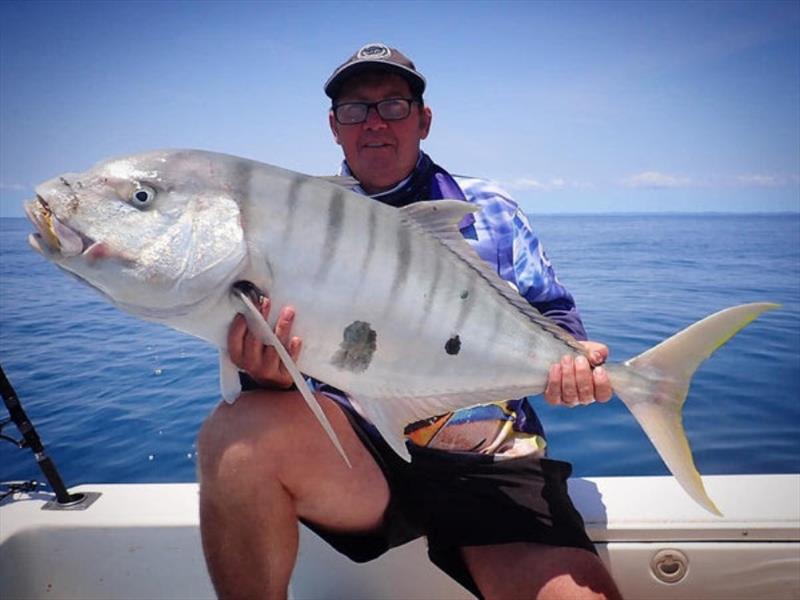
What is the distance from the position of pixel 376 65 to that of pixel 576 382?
1.71m

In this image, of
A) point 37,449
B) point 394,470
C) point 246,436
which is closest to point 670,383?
point 394,470

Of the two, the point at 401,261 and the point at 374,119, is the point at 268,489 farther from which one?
the point at 374,119

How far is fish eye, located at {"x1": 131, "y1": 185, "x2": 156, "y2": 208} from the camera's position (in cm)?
161

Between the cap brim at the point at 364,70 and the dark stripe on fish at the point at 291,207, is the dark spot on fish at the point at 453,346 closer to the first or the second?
the dark stripe on fish at the point at 291,207

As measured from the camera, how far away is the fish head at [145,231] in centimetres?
154

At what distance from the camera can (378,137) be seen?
105 inches

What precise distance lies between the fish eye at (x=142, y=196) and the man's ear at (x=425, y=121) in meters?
1.58

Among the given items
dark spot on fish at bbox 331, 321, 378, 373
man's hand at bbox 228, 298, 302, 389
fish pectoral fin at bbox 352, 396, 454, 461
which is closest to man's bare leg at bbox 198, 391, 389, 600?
man's hand at bbox 228, 298, 302, 389

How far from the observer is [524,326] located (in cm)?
195

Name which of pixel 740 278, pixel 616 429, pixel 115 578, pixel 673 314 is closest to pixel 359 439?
pixel 115 578

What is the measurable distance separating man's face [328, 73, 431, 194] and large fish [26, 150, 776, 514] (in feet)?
2.84

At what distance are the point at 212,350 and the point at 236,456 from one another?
764 cm

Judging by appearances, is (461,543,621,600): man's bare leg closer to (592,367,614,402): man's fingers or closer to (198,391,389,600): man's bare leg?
(198,391,389,600): man's bare leg

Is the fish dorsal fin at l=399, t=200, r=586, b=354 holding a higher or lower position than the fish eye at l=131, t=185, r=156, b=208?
lower
